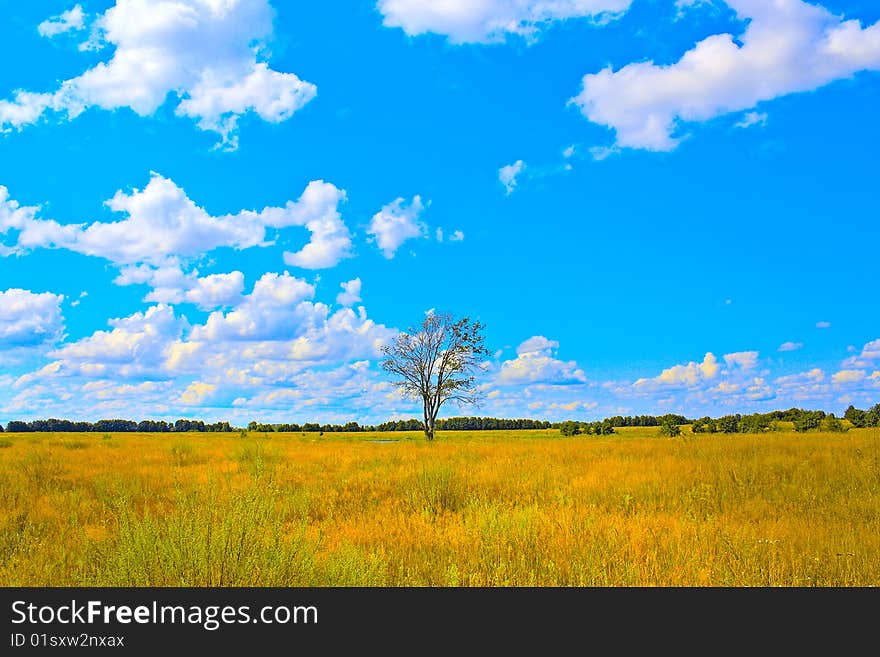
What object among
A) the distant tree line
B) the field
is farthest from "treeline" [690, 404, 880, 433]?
the field

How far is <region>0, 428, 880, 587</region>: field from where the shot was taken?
530 cm

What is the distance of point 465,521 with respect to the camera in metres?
8.84

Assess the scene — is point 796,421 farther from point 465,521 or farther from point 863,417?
point 465,521

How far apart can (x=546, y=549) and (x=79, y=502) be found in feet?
31.2

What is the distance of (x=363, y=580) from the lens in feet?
17.7

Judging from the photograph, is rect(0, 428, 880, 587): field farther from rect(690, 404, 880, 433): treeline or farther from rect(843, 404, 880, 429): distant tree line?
rect(843, 404, 880, 429): distant tree line

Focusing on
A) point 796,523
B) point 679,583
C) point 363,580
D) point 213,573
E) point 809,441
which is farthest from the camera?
point 809,441

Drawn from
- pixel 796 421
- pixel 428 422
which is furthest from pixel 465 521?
pixel 428 422

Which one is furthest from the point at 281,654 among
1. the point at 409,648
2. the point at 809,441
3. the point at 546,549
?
the point at 809,441

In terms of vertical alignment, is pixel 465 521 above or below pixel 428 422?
above

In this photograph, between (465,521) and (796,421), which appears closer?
(465,521)

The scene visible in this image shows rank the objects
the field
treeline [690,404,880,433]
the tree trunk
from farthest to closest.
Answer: the tree trunk → treeline [690,404,880,433] → the field

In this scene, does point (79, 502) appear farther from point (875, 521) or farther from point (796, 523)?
point (875, 521)

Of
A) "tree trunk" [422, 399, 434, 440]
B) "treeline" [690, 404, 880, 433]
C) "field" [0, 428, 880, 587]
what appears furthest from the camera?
"tree trunk" [422, 399, 434, 440]
